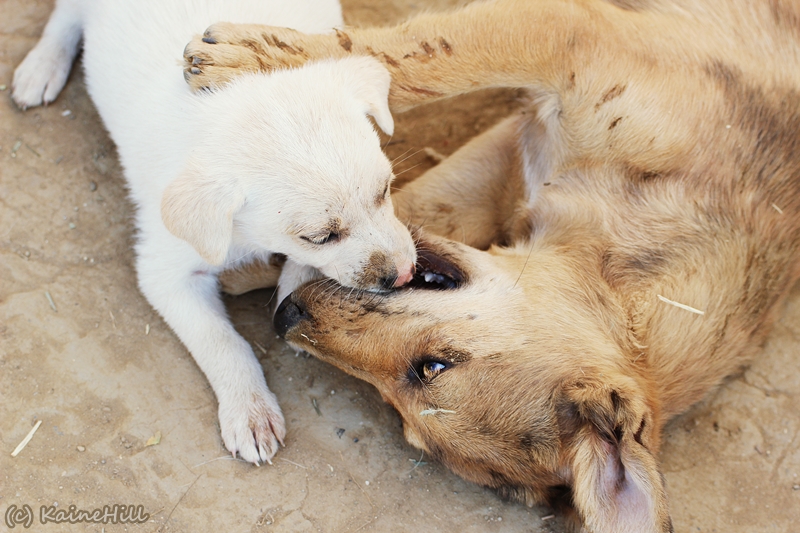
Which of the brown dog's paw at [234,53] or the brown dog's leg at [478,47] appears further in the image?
the brown dog's leg at [478,47]

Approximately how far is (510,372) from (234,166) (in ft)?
4.42

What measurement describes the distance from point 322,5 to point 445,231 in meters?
1.34

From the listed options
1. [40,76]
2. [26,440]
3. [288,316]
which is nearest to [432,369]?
[288,316]

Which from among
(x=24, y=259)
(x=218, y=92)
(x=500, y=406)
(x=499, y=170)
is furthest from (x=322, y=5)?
(x=500, y=406)

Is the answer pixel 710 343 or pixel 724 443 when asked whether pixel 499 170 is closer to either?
pixel 710 343

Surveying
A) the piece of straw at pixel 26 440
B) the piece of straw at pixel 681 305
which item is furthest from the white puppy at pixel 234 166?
the piece of straw at pixel 681 305

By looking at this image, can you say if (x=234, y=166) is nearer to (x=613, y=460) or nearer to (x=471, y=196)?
(x=471, y=196)

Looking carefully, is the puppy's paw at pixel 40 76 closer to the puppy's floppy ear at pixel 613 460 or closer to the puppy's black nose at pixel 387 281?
the puppy's black nose at pixel 387 281

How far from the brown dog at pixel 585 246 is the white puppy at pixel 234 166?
259mm

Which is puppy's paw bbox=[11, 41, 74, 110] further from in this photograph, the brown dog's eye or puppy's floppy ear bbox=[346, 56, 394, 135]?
the brown dog's eye

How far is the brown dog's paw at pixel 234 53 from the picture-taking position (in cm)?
296

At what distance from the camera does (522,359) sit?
110 inches

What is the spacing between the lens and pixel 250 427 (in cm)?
316

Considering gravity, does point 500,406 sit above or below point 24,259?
above
